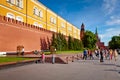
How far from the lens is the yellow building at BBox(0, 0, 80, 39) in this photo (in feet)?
107

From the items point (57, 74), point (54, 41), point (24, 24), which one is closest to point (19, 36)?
point (24, 24)

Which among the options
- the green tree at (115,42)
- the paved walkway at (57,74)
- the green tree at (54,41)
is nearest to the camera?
the paved walkway at (57,74)

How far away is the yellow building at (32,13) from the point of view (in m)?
32.6

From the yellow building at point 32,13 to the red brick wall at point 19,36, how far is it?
212cm

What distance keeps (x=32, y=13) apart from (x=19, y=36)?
10.6 meters

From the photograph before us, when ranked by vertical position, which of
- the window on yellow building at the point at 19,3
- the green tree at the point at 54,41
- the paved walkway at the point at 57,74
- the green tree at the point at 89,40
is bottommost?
the paved walkway at the point at 57,74

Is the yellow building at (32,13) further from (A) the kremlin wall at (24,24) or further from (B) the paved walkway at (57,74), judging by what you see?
(B) the paved walkway at (57,74)

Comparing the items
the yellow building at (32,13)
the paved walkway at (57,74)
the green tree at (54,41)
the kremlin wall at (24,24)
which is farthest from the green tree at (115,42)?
the paved walkway at (57,74)

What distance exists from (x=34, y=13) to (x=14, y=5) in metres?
8.24

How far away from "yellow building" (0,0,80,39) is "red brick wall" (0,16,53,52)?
2.12 m

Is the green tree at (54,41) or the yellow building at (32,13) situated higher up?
the yellow building at (32,13)

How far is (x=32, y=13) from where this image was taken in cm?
4128

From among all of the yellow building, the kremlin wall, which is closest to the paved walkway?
the kremlin wall

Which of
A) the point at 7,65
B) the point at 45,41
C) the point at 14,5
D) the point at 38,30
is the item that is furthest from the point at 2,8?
the point at 7,65
